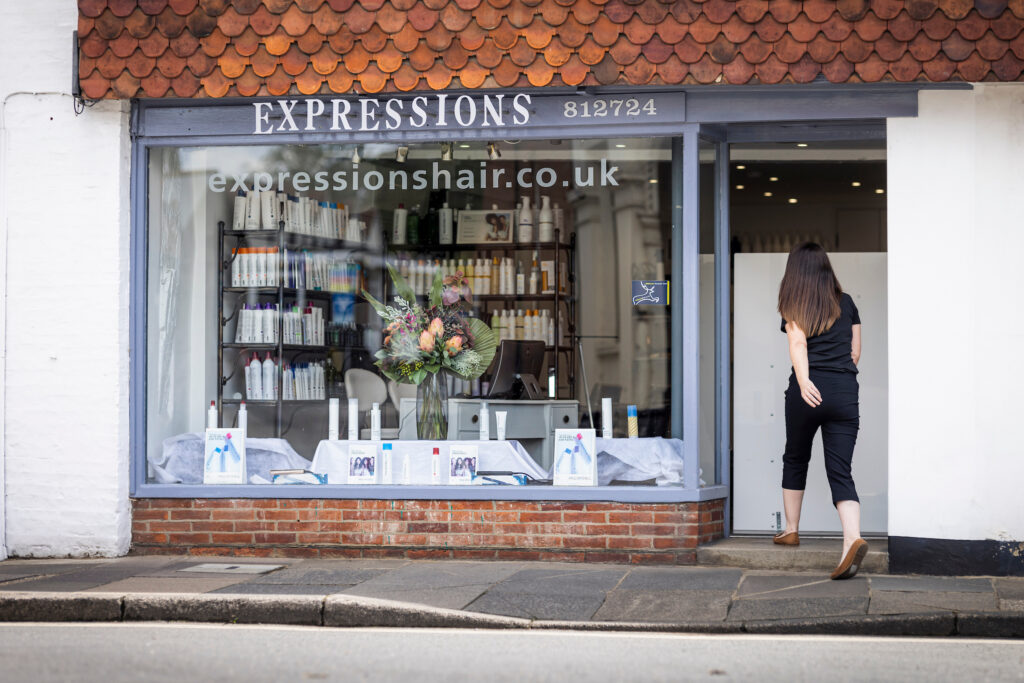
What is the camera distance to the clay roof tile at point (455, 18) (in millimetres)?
8867

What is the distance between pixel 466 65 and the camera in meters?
8.90

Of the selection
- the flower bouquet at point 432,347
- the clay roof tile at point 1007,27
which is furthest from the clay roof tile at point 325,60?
the clay roof tile at point 1007,27

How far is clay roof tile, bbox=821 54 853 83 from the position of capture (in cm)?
845

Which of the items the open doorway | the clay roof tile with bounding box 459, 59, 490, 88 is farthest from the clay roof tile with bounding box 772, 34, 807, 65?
the clay roof tile with bounding box 459, 59, 490, 88

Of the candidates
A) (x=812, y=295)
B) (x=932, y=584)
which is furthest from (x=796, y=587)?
(x=812, y=295)

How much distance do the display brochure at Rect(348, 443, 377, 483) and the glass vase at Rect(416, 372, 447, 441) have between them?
1.24ft

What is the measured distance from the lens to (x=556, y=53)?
28.9ft

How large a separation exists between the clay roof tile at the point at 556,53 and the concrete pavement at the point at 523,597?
3.43m

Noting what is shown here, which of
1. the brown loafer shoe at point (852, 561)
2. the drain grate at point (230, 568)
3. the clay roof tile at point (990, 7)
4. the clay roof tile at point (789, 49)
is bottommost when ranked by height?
the drain grate at point (230, 568)

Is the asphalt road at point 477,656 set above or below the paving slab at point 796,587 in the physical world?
below

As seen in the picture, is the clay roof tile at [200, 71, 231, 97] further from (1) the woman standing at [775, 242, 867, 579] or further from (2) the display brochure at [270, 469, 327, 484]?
(1) the woman standing at [775, 242, 867, 579]

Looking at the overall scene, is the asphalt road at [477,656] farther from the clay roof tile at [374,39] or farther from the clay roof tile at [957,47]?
the clay roof tile at [374,39]

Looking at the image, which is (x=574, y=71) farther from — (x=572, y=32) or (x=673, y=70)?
(x=673, y=70)

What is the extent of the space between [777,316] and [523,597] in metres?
3.36
